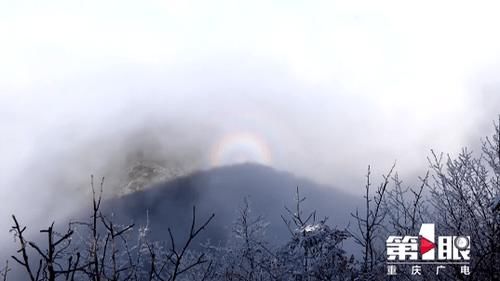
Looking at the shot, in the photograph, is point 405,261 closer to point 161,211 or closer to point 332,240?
point 332,240

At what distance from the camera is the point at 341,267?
41.4 ft

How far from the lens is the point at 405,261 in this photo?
32.4 feet

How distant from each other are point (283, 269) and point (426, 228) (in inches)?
231

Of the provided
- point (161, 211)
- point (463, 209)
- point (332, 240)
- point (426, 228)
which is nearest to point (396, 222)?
point (426, 228)

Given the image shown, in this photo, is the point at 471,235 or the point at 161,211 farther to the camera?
the point at 161,211

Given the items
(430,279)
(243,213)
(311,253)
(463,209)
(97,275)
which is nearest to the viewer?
(97,275)

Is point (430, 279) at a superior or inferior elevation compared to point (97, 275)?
superior

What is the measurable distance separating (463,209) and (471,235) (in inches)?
50.2

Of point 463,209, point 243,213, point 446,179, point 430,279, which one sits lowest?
point 430,279

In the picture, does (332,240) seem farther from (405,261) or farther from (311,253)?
(405,261)

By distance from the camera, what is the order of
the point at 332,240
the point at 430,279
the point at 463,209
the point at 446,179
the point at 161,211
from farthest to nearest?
1. the point at 161,211
2. the point at 332,240
3. the point at 446,179
4. the point at 463,209
5. the point at 430,279

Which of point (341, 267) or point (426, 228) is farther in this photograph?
point (341, 267)

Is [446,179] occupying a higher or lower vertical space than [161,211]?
lower

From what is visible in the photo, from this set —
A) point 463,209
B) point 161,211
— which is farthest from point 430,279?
point 161,211
